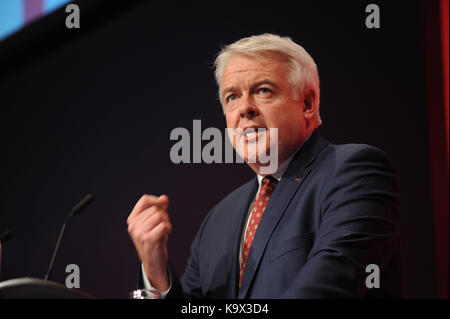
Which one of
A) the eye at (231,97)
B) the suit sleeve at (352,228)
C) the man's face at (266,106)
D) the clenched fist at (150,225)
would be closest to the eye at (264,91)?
the man's face at (266,106)

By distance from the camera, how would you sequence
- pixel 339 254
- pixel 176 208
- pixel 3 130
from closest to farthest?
pixel 339 254, pixel 176 208, pixel 3 130

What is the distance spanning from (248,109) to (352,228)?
640mm

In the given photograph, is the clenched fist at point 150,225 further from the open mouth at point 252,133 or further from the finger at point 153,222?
the open mouth at point 252,133

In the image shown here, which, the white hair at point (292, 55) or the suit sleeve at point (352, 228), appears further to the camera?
the white hair at point (292, 55)

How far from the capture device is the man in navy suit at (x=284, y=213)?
1529mm

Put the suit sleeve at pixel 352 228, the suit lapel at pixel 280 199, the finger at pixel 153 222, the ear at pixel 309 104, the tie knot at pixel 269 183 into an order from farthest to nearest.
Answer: the ear at pixel 309 104 → the tie knot at pixel 269 183 → the suit lapel at pixel 280 199 → the finger at pixel 153 222 → the suit sleeve at pixel 352 228

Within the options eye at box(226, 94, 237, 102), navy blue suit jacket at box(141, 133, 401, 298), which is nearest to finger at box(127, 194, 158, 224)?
navy blue suit jacket at box(141, 133, 401, 298)

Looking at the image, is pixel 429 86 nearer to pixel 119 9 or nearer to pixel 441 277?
pixel 441 277

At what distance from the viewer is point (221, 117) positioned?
7.56 ft

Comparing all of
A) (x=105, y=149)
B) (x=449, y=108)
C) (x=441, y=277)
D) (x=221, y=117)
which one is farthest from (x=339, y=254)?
(x=105, y=149)

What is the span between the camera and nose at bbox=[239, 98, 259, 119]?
6.49ft

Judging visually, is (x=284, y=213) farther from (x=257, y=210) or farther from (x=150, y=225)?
(x=150, y=225)

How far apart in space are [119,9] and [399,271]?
1770 mm

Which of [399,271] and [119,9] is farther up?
[119,9]
